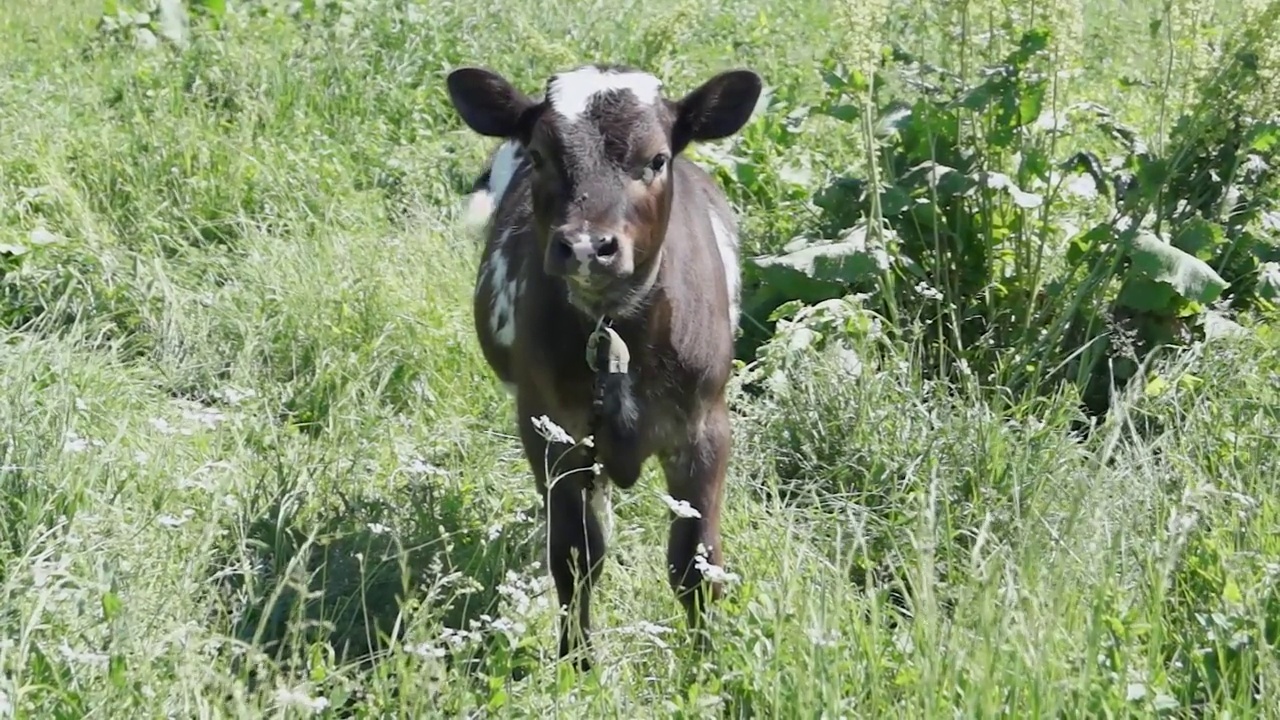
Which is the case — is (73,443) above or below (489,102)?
below

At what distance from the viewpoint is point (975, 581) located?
3373mm

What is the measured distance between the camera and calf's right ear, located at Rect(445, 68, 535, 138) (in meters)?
4.26

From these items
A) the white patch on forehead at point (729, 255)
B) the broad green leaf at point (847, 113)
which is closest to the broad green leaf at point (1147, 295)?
the broad green leaf at point (847, 113)

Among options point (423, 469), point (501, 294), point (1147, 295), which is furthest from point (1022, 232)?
point (423, 469)

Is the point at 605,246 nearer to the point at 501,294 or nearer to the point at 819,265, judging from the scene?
the point at 501,294

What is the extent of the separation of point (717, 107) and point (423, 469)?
1249 mm

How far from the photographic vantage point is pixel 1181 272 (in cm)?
527

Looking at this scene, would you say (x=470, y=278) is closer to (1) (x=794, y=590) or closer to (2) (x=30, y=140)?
(2) (x=30, y=140)

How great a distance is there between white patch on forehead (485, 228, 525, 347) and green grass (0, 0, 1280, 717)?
428mm

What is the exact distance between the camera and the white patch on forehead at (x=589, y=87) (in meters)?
4.02

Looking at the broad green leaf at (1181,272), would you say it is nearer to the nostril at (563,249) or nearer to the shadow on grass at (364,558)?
the shadow on grass at (364,558)

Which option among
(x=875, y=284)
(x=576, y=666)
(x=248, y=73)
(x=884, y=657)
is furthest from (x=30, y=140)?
(x=884, y=657)

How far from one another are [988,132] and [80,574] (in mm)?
3188

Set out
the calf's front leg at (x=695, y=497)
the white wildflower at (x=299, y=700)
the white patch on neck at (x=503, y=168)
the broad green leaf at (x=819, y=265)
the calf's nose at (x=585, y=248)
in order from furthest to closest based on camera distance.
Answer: the white patch on neck at (x=503, y=168) < the broad green leaf at (x=819, y=265) < the calf's front leg at (x=695, y=497) < the calf's nose at (x=585, y=248) < the white wildflower at (x=299, y=700)
